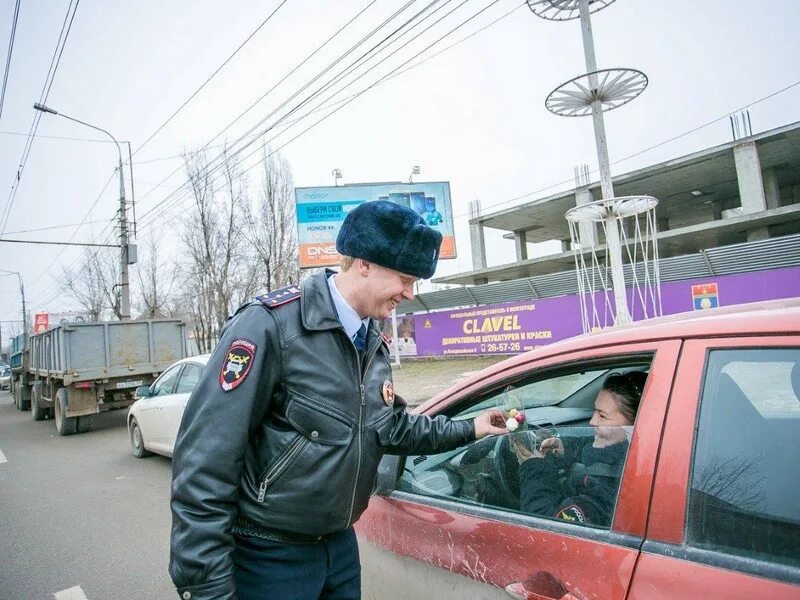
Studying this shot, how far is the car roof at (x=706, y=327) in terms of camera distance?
43.7 inches

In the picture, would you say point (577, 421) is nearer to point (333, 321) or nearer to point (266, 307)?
point (333, 321)

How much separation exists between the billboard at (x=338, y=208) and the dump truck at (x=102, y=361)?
8638 mm

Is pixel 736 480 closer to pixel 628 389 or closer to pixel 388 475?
pixel 628 389

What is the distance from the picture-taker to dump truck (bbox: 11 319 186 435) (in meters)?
9.08

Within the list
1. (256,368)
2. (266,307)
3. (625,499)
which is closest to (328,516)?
(256,368)

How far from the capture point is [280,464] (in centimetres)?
127

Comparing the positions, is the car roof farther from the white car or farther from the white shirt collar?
the white car

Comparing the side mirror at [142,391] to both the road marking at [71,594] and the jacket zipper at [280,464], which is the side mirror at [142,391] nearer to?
the road marking at [71,594]

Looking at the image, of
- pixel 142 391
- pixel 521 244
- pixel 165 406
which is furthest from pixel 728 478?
pixel 521 244

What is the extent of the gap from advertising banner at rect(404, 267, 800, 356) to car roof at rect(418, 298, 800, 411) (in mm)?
9131

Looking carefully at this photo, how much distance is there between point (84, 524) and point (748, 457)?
525 centimetres

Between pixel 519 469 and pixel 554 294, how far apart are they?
1424cm

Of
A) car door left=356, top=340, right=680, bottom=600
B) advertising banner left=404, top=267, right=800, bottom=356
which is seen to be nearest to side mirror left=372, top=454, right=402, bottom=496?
car door left=356, top=340, right=680, bottom=600

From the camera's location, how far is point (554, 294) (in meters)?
15.2
